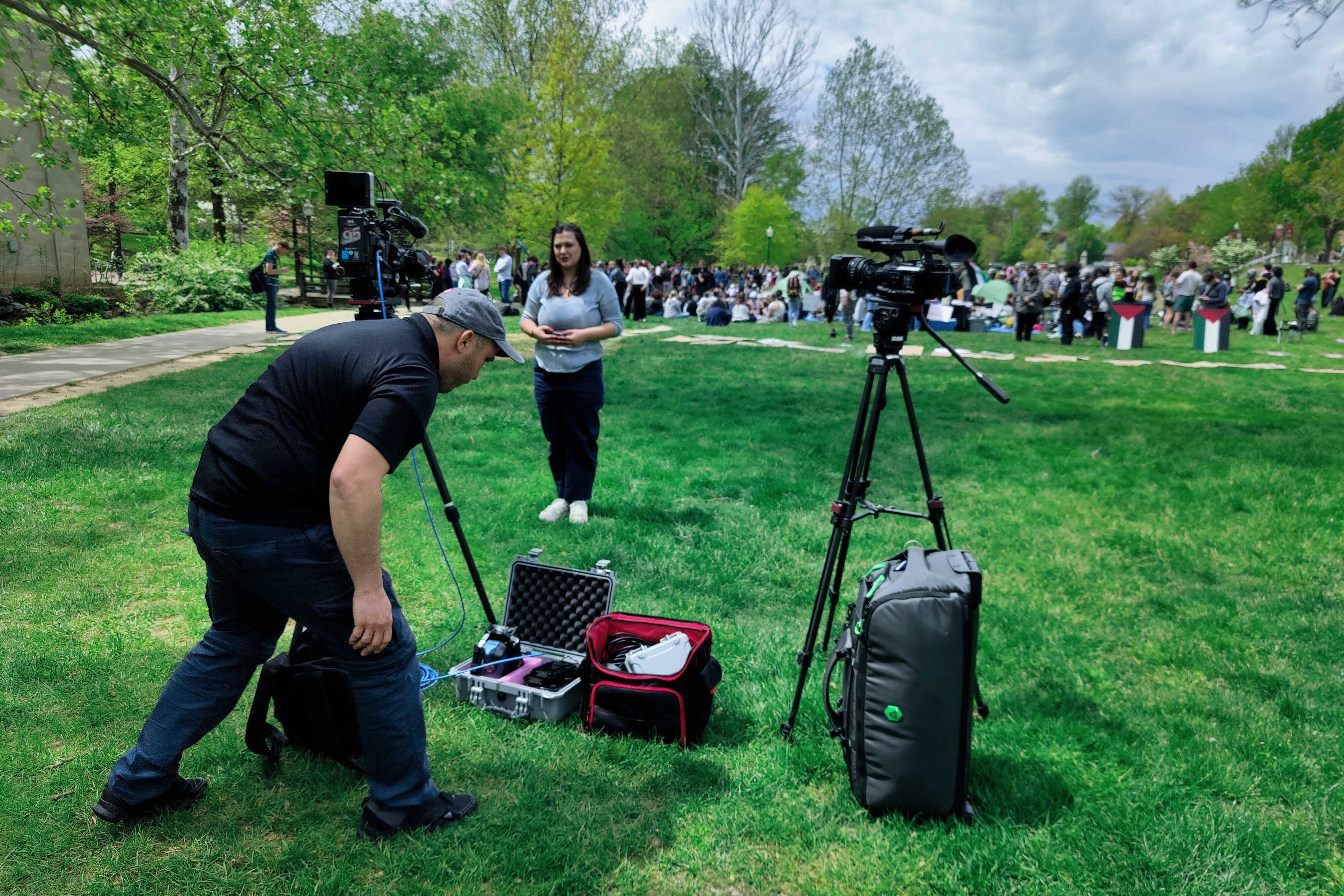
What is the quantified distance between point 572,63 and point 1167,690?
28033 mm

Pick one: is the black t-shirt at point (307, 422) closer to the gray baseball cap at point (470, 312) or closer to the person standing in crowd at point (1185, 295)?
the gray baseball cap at point (470, 312)

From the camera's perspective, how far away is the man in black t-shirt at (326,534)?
2.14 metres

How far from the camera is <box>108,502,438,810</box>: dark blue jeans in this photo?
7.36ft

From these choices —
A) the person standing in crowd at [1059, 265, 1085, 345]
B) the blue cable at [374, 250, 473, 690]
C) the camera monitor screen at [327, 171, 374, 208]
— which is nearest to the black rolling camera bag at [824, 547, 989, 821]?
the blue cable at [374, 250, 473, 690]

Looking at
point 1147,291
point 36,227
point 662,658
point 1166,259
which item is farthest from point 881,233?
point 1166,259

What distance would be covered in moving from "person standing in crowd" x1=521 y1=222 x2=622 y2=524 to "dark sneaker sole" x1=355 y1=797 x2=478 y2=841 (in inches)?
116

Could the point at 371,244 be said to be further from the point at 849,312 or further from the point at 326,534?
the point at 849,312

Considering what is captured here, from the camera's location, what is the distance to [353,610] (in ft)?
7.38

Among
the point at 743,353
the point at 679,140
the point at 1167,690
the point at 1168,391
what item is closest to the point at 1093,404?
the point at 1168,391

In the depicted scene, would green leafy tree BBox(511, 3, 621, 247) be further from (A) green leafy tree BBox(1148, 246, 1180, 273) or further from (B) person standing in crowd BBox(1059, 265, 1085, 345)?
(A) green leafy tree BBox(1148, 246, 1180, 273)

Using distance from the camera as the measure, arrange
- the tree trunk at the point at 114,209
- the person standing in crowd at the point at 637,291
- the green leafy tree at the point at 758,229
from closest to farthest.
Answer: the person standing in crowd at the point at 637,291, the tree trunk at the point at 114,209, the green leafy tree at the point at 758,229

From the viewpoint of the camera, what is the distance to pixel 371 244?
4.03m

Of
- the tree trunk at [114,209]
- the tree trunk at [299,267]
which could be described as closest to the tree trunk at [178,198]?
the tree trunk at [299,267]

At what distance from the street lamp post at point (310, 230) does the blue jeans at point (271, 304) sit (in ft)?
7.92
